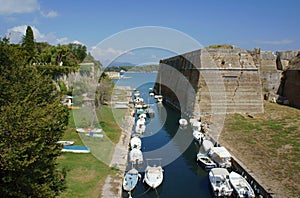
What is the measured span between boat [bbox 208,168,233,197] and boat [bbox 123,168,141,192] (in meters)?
2.98

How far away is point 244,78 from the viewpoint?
23859 mm

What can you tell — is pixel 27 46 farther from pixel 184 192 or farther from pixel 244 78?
pixel 184 192

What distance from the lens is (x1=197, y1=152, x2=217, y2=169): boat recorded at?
13.5 m

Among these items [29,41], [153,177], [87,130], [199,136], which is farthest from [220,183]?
[29,41]

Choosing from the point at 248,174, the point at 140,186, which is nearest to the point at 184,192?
the point at 140,186

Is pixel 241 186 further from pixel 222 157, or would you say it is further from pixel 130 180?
pixel 130 180

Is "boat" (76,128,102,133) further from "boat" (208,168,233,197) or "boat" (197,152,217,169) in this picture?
"boat" (208,168,233,197)

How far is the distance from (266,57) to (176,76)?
1020 centimetres

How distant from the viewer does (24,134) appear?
595 cm

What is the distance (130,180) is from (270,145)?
732cm

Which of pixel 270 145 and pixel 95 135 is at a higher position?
pixel 270 145

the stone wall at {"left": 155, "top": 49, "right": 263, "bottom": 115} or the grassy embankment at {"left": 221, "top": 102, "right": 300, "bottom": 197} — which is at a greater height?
the stone wall at {"left": 155, "top": 49, "right": 263, "bottom": 115}

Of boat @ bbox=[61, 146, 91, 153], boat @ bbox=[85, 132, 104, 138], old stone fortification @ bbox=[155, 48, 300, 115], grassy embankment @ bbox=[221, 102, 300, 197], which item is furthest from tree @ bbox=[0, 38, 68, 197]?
old stone fortification @ bbox=[155, 48, 300, 115]

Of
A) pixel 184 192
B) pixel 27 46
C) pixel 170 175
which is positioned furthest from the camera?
pixel 27 46
